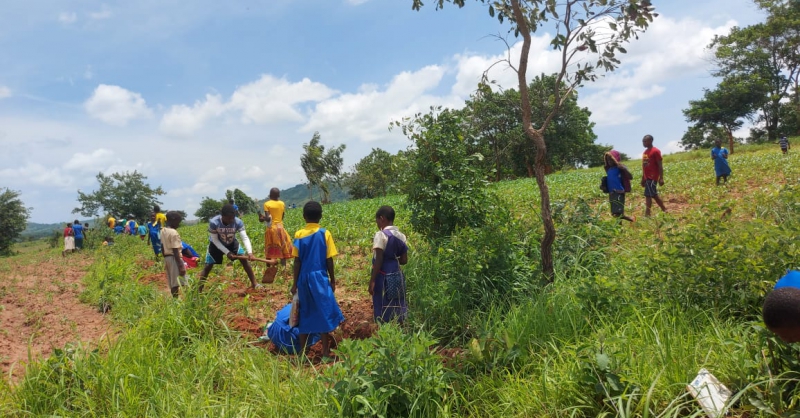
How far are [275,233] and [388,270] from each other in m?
3.93

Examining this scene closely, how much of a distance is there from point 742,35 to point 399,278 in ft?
153

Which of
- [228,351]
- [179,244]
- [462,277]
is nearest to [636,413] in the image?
[462,277]

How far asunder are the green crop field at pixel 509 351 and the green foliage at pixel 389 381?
0.04 feet

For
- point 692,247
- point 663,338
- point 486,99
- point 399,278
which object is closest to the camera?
point 663,338

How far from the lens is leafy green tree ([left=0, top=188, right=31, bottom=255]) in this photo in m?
37.3

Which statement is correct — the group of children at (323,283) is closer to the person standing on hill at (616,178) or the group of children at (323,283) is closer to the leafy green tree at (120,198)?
the person standing on hill at (616,178)

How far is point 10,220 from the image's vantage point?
37.6m

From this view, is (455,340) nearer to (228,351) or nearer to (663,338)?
(663,338)

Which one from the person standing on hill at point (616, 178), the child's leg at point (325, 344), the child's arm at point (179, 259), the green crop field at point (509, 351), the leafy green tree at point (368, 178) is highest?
the leafy green tree at point (368, 178)

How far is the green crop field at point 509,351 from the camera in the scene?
2.61 m

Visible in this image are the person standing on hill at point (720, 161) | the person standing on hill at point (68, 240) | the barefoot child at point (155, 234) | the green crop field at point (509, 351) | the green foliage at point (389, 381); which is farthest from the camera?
the person standing on hill at point (68, 240)

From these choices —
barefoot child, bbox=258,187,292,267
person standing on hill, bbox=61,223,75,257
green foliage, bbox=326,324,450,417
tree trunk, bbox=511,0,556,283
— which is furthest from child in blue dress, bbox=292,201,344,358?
person standing on hill, bbox=61,223,75,257

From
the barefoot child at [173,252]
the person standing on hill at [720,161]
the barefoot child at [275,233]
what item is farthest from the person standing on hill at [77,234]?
the person standing on hill at [720,161]

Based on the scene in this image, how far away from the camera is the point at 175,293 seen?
6004 mm
